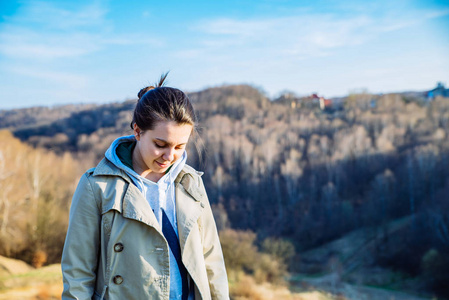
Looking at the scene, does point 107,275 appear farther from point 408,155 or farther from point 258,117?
point 258,117

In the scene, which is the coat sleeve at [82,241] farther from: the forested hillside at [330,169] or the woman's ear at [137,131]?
the forested hillside at [330,169]

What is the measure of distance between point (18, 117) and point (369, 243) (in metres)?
32.0

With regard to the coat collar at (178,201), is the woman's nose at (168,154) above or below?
above

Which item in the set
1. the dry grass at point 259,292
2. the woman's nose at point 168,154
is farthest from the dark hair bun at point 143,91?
the dry grass at point 259,292

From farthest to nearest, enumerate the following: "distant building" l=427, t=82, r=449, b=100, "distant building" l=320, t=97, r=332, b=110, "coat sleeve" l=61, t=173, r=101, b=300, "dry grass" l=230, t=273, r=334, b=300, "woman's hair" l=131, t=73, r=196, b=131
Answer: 1. "distant building" l=320, t=97, r=332, b=110
2. "distant building" l=427, t=82, r=449, b=100
3. "dry grass" l=230, t=273, r=334, b=300
4. "woman's hair" l=131, t=73, r=196, b=131
5. "coat sleeve" l=61, t=173, r=101, b=300

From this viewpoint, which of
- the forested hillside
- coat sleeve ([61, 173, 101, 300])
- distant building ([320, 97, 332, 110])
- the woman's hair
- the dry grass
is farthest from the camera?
distant building ([320, 97, 332, 110])

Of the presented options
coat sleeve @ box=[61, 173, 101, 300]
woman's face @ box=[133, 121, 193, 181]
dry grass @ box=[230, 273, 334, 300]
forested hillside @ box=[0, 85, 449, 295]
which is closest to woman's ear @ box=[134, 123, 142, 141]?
woman's face @ box=[133, 121, 193, 181]

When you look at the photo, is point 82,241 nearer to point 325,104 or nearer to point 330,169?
point 330,169

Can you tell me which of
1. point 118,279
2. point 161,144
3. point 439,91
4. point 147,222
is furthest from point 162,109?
point 439,91

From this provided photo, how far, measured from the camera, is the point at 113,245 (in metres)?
1.38

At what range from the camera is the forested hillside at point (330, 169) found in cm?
2802

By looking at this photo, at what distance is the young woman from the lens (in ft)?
4.55

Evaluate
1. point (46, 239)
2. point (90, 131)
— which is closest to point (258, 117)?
point (90, 131)

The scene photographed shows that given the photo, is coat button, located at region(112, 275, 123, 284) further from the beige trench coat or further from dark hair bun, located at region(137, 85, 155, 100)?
dark hair bun, located at region(137, 85, 155, 100)
